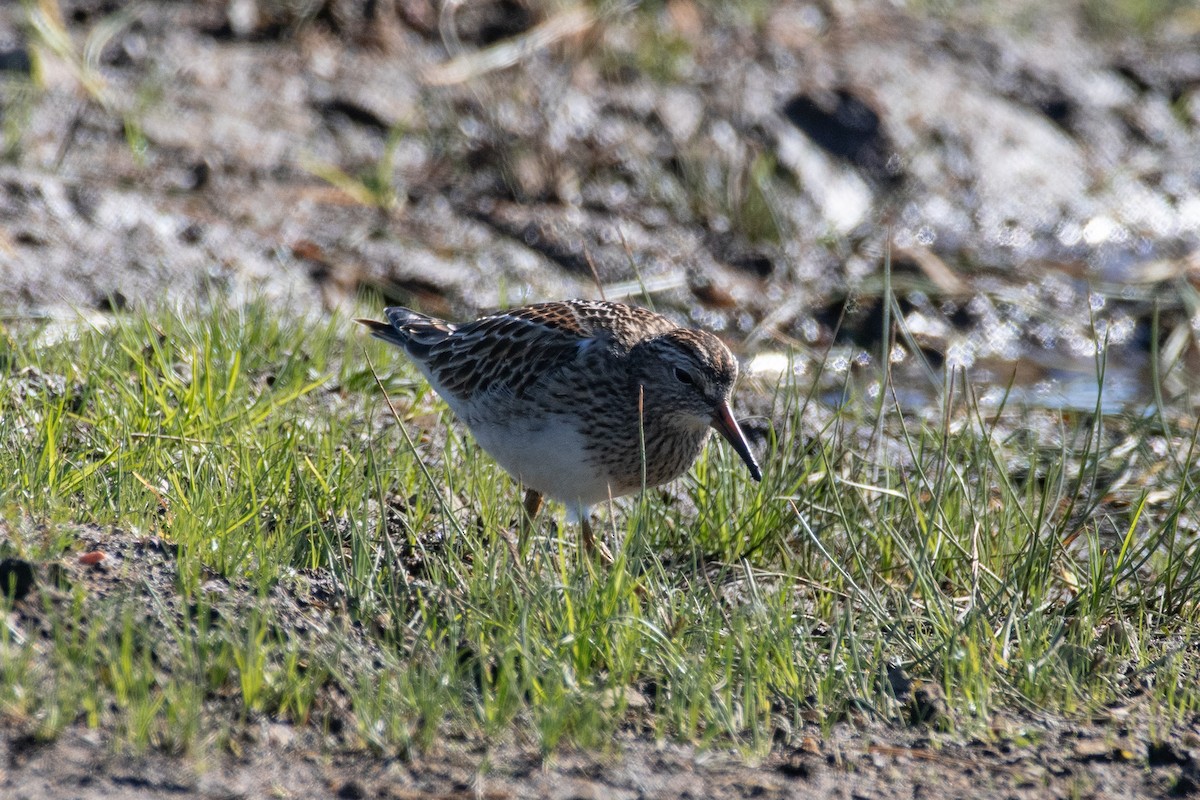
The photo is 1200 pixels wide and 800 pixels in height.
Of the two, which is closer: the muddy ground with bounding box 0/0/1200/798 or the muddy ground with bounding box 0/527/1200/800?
the muddy ground with bounding box 0/527/1200/800

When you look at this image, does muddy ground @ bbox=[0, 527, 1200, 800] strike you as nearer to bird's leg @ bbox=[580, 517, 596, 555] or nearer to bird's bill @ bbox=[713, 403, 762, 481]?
bird's leg @ bbox=[580, 517, 596, 555]

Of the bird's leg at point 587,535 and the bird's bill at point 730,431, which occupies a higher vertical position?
the bird's bill at point 730,431

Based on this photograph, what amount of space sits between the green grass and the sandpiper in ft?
0.75

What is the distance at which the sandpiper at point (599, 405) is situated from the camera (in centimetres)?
537

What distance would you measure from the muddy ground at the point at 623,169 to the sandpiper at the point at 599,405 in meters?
1.66

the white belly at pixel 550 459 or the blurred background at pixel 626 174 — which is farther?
the blurred background at pixel 626 174

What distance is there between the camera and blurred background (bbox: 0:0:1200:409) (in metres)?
8.49

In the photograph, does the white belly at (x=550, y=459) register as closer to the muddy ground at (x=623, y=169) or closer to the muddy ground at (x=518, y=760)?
the muddy ground at (x=518, y=760)

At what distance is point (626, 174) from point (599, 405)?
15.7ft

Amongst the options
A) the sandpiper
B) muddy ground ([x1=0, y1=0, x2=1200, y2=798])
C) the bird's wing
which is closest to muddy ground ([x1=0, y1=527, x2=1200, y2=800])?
the sandpiper

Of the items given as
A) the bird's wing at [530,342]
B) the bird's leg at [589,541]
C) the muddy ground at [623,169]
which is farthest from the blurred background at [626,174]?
the bird's leg at [589,541]

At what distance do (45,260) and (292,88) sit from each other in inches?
106

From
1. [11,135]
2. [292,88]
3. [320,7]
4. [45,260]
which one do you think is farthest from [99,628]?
[320,7]

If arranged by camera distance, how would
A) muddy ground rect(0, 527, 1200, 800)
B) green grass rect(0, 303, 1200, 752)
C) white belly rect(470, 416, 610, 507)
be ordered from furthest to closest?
white belly rect(470, 416, 610, 507)
green grass rect(0, 303, 1200, 752)
muddy ground rect(0, 527, 1200, 800)
